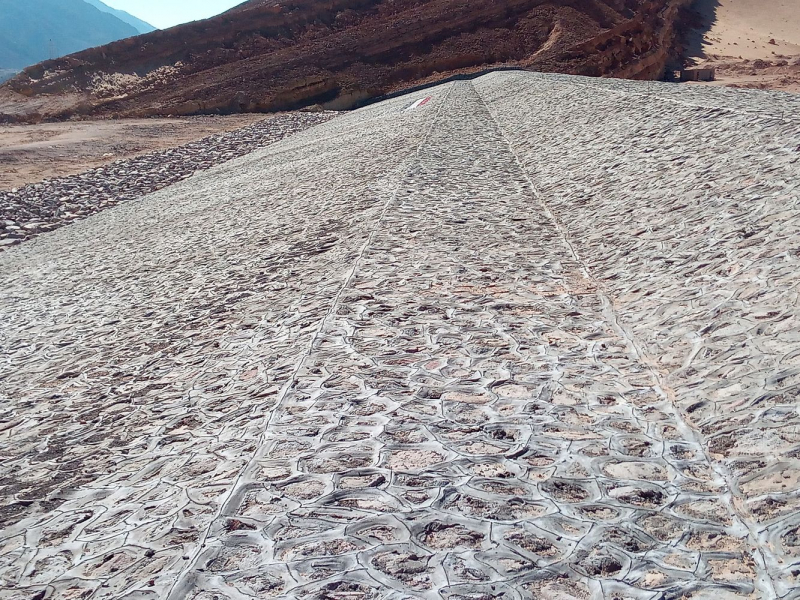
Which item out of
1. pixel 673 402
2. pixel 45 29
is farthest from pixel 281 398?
pixel 45 29

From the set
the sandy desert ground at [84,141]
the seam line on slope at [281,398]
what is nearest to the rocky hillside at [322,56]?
the sandy desert ground at [84,141]

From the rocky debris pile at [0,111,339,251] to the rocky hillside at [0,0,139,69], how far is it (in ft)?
442

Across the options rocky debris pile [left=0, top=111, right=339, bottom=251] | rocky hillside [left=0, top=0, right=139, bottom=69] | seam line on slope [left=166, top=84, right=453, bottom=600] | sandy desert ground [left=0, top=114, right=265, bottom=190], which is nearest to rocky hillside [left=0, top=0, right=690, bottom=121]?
sandy desert ground [left=0, top=114, right=265, bottom=190]

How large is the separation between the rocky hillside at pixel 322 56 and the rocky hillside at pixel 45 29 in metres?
119

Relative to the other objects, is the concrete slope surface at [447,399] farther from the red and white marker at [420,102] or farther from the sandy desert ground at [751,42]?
the sandy desert ground at [751,42]

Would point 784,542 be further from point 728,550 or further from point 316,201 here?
point 316,201

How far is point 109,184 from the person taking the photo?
16.4 m

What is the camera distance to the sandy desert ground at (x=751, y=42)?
1174 inches

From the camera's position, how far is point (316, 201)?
9328 mm

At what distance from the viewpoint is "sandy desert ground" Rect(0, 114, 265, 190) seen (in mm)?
19094

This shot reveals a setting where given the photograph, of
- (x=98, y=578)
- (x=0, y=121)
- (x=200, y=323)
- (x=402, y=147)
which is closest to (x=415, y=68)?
(x=0, y=121)

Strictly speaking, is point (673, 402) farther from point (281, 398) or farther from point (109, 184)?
point (109, 184)

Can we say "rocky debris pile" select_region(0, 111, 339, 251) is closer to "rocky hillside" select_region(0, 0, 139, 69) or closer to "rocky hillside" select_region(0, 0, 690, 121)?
"rocky hillside" select_region(0, 0, 690, 121)

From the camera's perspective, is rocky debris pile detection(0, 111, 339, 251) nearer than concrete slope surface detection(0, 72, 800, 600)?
No
